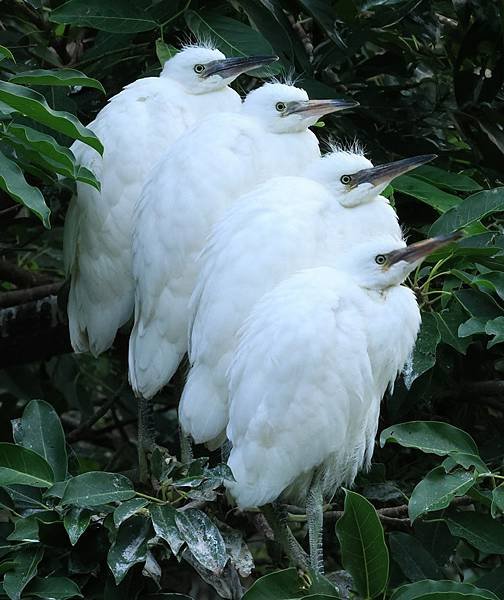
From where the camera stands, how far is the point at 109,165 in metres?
3.25

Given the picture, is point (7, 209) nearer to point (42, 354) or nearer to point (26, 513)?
point (42, 354)

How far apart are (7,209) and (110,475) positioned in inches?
60.3

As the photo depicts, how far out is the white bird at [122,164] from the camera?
324cm

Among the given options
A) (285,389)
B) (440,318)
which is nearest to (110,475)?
(285,389)

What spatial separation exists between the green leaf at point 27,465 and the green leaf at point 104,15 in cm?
115

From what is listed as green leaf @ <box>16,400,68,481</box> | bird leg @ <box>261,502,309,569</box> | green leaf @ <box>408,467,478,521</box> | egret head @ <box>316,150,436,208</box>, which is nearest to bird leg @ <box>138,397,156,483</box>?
bird leg @ <box>261,502,309,569</box>

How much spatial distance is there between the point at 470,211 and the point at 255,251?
505 mm

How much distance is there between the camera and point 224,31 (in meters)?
3.21

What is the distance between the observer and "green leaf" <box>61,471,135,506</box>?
226 centimetres

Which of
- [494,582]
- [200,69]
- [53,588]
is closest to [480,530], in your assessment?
[494,582]

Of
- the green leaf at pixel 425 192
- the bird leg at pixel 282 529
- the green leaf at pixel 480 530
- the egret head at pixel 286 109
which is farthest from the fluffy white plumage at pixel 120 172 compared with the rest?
the green leaf at pixel 480 530

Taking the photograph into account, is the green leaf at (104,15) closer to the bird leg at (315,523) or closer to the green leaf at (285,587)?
the bird leg at (315,523)

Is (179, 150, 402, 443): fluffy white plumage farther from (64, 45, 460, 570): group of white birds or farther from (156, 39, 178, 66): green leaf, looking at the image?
(156, 39, 178, 66): green leaf

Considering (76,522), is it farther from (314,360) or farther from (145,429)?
(145,429)
